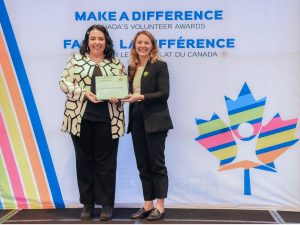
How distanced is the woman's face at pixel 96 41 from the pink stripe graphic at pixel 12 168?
1132mm

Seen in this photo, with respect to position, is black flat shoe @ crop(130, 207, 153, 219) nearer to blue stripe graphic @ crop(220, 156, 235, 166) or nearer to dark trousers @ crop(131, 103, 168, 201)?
dark trousers @ crop(131, 103, 168, 201)

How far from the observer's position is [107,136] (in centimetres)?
332

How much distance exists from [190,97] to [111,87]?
0.84m

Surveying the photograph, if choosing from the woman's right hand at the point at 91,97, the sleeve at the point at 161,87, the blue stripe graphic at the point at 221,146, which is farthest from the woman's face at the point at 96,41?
the blue stripe graphic at the point at 221,146

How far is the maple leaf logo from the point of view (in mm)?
3783

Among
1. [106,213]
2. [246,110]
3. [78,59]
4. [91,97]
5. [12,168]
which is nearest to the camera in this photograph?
[91,97]

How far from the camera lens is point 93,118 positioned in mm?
3277

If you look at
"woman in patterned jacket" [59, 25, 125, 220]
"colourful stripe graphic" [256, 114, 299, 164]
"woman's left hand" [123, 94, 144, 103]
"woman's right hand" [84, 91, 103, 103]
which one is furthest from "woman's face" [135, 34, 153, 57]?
"colourful stripe graphic" [256, 114, 299, 164]

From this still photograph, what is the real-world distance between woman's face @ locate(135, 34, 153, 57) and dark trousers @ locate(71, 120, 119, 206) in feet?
1.89

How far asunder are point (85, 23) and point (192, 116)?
1.18 m

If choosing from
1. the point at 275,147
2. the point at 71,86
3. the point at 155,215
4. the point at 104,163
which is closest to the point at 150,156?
the point at 104,163

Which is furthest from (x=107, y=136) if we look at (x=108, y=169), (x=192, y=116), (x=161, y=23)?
(x=161, y=23)

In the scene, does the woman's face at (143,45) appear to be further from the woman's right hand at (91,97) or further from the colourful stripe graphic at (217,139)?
the colourful stripe graphic at (217,139)

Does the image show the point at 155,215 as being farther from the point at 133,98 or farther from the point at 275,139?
the point at 275,139
